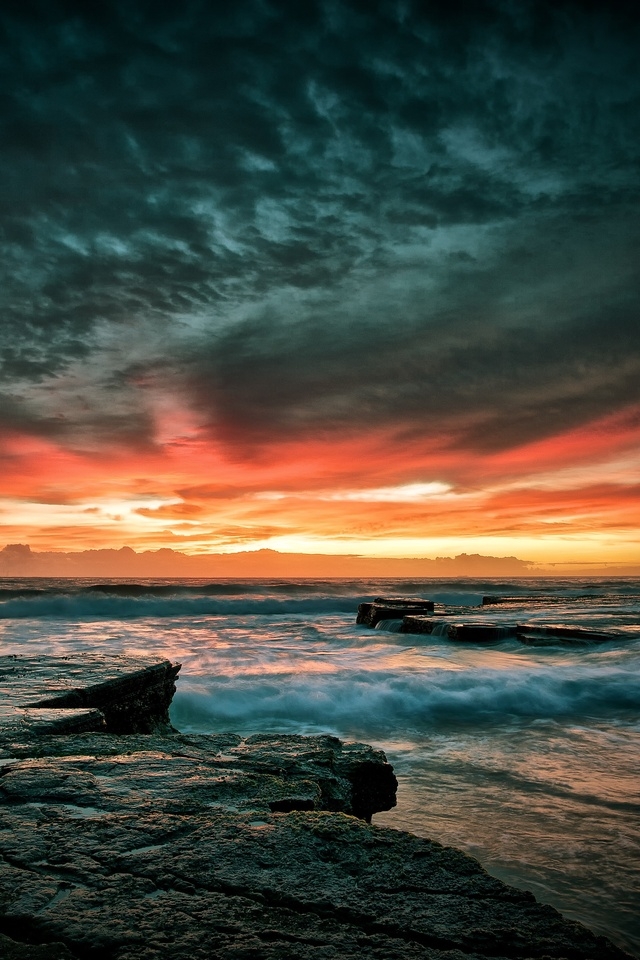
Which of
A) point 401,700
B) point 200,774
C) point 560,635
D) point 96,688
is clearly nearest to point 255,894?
point 200,774

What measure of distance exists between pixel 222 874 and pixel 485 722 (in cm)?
790

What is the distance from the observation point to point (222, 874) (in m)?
2.02

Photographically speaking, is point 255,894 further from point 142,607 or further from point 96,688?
point 142,607

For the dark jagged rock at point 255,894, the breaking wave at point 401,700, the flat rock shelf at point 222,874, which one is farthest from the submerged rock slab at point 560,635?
the dark jagged rock at point 255,894

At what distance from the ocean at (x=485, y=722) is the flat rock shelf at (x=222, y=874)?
5.96ft

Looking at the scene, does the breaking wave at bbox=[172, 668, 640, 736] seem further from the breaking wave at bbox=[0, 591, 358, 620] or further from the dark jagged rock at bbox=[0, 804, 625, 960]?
the breaking wave at bbox=[0, 591, 358, 620]

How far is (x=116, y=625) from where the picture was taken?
26.5m

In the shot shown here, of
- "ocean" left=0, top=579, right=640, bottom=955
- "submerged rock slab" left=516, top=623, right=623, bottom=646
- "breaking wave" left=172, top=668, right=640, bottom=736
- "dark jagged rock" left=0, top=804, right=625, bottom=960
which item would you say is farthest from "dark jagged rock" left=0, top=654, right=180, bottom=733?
"submerged rock slab" left=516, top=623, right=623, bottom=646

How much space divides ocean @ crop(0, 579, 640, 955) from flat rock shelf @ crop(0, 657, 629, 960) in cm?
182

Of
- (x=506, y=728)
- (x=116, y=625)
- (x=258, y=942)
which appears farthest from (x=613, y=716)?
(x=116, y=625)

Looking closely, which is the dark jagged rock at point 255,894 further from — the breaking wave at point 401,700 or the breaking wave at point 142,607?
the breaking wave at point 142,607

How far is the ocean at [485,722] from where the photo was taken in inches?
170

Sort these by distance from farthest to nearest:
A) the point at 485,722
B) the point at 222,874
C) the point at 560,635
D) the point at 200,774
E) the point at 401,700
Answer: the point at 560,635
the point at 401,700
the point at 485,722
the point at 200,774
the point at 222,874

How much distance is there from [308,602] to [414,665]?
2926 cm
